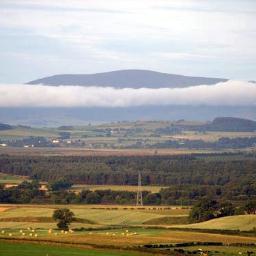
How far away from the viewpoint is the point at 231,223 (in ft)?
317

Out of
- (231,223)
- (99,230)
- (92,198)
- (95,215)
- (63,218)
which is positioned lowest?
(92,198)

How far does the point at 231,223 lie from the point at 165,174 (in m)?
71.8

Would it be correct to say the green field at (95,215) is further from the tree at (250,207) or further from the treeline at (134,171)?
the treeline at (134,171)

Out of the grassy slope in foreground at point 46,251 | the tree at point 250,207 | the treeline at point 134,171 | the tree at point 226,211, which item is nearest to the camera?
the grassy slope in foreground at point 46,251

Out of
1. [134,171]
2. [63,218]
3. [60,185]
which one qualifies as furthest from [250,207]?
[134,171]

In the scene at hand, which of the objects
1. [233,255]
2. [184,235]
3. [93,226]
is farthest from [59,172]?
[233,255]

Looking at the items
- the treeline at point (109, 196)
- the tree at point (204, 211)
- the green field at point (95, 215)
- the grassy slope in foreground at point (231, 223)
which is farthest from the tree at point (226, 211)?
the treeline at point (109, 196)

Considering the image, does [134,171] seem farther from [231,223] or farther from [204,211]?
[231,223]

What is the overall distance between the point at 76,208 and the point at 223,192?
97.6ft

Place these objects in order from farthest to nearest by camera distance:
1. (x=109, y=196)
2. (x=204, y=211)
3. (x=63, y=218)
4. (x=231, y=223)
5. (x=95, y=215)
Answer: (x=109, y=196), (x=95, y=215), (x=204, y=211), (x=231, y=223), (x=63, y=218)

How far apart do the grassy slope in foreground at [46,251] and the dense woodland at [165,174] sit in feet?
187

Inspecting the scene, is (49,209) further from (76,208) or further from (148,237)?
(148,237)

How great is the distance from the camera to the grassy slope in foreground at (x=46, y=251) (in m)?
70.3

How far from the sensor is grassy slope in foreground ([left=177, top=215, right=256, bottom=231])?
94250mm
